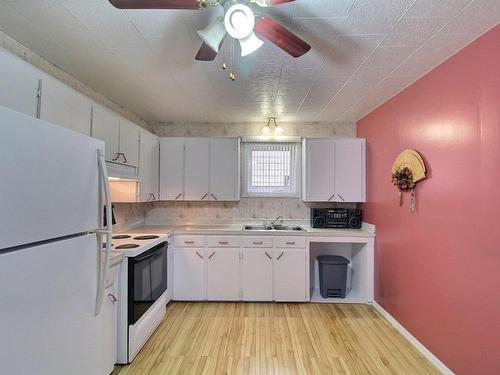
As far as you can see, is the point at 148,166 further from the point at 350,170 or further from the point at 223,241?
the point at 350,170

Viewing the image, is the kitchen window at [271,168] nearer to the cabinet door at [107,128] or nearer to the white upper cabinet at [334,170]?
the white upper cabinet at [334,170]

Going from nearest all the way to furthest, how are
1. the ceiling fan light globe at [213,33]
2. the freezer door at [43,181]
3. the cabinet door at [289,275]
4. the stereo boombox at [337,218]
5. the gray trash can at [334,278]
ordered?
1. the freezer door at [43,181]
2. the ceiling fan light globe at [213,33]
3. the cabinet door at [289,275]
4. the gray trash can at [334,278]
5. the stereo boombox at [337,218]

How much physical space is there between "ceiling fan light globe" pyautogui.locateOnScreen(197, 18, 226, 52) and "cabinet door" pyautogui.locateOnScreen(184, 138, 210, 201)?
2.15 metres

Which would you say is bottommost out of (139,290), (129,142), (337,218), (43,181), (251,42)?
(139,290)

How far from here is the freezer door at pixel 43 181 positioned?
88 centimetres

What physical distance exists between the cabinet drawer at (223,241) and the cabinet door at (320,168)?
1153 mm

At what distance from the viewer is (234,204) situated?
3.71 meters

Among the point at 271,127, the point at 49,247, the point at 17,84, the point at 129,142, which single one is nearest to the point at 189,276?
the point at 129,142

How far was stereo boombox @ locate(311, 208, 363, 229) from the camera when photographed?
10.9 ft

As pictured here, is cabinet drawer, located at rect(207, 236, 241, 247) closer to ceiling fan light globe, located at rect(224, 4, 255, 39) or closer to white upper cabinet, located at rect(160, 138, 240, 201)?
white upper cabinet, located at rect(160, 138, 240, 201)

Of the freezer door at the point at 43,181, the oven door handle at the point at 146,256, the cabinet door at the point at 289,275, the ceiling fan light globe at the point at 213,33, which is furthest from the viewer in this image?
→ the cabinet door at the point at 289,275

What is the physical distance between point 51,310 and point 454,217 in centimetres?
249

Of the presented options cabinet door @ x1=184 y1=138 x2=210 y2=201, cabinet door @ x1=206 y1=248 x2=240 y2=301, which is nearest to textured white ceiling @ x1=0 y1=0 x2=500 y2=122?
cabinet door @ x1=184 y1=138 x2=210 y2=201

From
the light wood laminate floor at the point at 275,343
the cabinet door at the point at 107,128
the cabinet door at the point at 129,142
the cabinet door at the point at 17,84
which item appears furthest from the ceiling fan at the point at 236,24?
the light wood laminate floor at the point at 275,343
